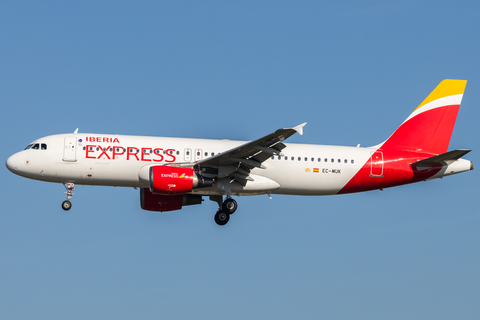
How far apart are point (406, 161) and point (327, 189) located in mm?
4456

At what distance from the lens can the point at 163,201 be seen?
34500 mm

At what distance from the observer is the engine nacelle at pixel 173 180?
2986 centimetres

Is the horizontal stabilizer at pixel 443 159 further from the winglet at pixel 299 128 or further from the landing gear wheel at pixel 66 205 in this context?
the landing gear wheel at pixel 66 205

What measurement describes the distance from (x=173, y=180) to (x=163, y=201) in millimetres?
4726

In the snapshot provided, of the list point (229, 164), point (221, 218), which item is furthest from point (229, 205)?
point (229, 164)

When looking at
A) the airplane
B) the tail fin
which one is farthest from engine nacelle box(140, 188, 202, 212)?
the tail fin

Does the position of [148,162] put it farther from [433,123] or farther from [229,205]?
[433,123]

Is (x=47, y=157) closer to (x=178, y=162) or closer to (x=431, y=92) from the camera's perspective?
(x=178, y=162)

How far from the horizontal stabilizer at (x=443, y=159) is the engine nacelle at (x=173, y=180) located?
11.5 metres

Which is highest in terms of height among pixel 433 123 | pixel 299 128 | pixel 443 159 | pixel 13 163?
pixel 433 123

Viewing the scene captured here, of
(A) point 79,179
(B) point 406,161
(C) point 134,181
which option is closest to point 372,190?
(B) point 406,161

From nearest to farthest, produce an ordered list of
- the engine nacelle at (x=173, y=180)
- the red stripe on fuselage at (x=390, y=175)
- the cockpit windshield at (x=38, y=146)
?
the engine nacelle at (x=173, y=180), the cockpit windshield at (x=38, y=146), the red stripe on fuselage at (x=390, y=175)

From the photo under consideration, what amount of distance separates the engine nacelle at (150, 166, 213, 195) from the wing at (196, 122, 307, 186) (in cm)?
64

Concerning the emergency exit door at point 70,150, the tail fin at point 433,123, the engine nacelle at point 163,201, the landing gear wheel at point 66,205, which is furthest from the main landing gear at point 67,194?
the tail fin at point 433,123
